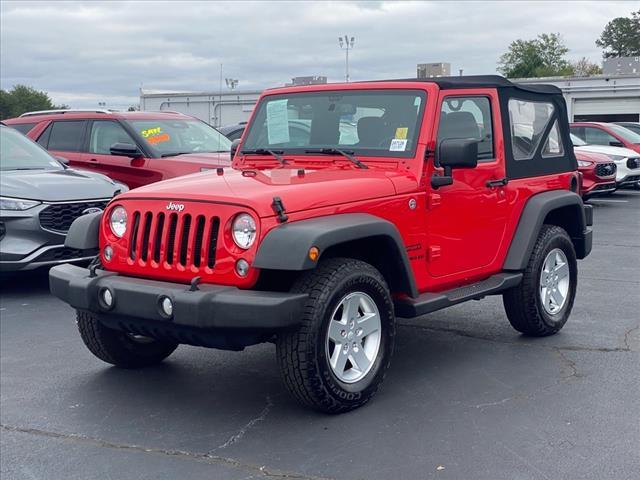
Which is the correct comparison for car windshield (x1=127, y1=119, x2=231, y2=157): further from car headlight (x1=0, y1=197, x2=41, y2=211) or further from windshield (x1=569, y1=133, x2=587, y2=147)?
windshield (x1=569, y1=133, x2=587, y2=147)

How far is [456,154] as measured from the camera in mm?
5430

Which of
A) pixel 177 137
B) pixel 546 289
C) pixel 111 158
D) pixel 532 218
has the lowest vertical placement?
pixel 546 289

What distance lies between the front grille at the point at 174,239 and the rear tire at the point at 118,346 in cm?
72

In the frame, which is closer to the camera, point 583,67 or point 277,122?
point 277,122

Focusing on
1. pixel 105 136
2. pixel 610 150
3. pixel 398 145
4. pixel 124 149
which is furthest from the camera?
pixel 610 150

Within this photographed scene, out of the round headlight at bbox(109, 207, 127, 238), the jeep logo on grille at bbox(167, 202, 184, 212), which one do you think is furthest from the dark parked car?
the jeep logo on grille at bbox(167, 202, 184, 212)

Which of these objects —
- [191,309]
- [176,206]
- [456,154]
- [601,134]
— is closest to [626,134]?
[601,134]

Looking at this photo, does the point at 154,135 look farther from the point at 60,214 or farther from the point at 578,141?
the point at 578,141

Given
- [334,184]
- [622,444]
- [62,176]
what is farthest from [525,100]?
[62,176]

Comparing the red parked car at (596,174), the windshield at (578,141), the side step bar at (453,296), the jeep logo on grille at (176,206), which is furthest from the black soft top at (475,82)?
the windshield at (578,141)

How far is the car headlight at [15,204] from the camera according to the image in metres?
8.27

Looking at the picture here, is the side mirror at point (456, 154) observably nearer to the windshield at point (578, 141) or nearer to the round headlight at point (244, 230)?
the round headlight at point (244, 230)

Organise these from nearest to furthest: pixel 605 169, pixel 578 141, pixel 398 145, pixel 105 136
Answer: pixel 398 145 < pixel 105 136 < pixel 605 169 < pixel 578 141

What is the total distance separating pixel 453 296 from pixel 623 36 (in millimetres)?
94051
